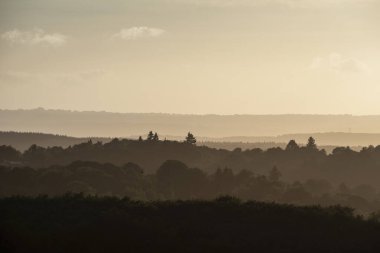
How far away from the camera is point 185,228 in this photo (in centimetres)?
4716

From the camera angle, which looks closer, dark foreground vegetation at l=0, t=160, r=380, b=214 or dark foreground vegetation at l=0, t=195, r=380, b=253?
dark foreground vegetation at l=0, t=195, r=380, b=253

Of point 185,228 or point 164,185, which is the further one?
point 164,185

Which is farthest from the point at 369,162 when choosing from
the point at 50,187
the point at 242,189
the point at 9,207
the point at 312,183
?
the point at 9,207

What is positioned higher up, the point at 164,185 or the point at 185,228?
the point at 185,228

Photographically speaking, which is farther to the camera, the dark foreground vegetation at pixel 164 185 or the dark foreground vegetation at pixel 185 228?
the dark foreground vegetation at pixel 164 185

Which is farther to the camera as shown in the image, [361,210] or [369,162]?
[369,162]

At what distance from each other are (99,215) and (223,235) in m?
10.5

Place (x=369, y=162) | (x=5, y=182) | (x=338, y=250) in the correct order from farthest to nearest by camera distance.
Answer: (x=369, y=162) → (x=5, y=182) → (x=338, y=250)

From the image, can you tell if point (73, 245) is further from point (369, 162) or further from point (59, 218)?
point (369, 162)

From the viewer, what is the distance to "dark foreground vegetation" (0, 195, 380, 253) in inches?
1732

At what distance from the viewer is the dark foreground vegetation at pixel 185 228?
44000mm

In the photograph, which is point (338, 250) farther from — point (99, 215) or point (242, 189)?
point (242, 189)

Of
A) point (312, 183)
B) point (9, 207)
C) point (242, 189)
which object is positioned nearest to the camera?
point (9, 207)

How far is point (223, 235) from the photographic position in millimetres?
45688
